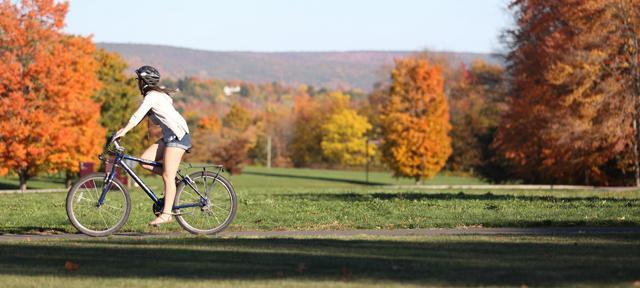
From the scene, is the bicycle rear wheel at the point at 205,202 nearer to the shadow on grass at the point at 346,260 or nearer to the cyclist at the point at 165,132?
the cyclist at the point at 165,132

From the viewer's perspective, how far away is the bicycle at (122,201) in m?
13.5

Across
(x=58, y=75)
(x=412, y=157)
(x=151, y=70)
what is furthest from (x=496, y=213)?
(x=412, y=157)

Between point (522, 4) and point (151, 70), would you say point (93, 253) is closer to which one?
point (151, 70)

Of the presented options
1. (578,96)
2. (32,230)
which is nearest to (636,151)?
(578,96)

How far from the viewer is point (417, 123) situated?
70.2 metres

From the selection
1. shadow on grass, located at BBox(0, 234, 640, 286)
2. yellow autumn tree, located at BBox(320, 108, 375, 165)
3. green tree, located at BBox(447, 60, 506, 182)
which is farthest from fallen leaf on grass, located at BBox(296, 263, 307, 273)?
yellow autumn tree, located at BBox(320, 108, 375, 165)

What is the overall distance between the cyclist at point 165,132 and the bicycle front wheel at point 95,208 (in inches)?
19.7

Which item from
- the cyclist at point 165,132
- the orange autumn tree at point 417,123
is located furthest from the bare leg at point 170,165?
the orange autumn tree at point 417,123

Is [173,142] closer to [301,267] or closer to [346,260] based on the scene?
[346,260]

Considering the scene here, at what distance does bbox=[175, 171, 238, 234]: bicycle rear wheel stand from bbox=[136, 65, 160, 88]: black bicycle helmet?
4.23ft

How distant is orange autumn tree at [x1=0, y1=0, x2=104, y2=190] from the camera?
1633 inches

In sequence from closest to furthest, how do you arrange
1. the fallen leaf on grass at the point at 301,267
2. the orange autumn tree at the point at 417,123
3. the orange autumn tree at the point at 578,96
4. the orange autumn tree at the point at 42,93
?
the fallen leaf on grass at the point at 301,267, the orange autumn tree at the point at 42,93, the orange autumn tree at the point at 578,96, the orange autumn tree at the point at 417,123

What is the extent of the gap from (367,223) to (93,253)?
5.78m

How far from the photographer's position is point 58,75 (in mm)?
42562
